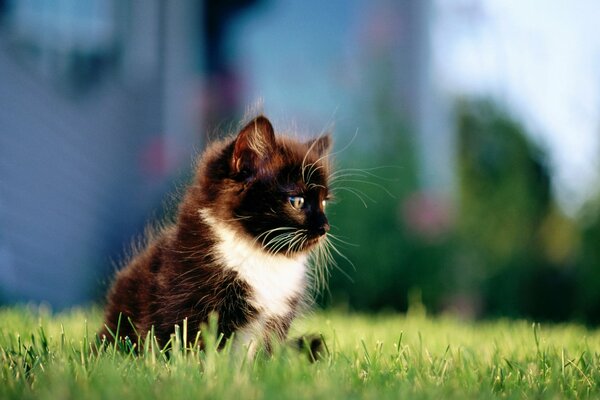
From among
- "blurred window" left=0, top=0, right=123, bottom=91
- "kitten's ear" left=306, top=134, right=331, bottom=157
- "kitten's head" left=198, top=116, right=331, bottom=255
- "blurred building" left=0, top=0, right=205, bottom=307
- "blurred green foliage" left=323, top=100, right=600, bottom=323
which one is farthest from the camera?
"blurred green foliage" left=323, top=100, right=600, bottom=323

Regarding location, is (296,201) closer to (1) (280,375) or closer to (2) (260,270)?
(2) (260,270)

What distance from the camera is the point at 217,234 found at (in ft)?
9.46

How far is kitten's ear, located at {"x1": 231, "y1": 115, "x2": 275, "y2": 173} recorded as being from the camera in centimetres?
279

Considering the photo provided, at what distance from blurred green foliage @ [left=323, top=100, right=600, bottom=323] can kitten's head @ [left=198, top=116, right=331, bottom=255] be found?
3035 millimetres

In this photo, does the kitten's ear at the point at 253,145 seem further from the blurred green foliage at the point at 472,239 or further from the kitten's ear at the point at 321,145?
the blurred green foliage at the point at 472,239

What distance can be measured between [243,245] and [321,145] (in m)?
0.66

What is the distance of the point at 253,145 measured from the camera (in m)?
2.84

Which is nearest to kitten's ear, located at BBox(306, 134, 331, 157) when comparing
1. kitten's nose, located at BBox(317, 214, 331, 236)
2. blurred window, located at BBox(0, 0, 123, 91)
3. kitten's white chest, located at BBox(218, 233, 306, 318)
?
kitten's nose, located at BBox(317, 214, 331, 236)

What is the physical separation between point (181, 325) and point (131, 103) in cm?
578

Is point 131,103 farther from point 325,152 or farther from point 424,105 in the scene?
point 325,152

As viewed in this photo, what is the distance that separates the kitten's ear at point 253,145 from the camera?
279cm

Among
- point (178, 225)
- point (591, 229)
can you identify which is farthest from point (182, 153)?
point (178, 225)

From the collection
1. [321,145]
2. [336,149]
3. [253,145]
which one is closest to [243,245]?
[253,145]

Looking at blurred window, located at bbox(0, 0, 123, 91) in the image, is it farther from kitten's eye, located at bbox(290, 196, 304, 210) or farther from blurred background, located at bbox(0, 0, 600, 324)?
kitten's eye, located at bbox(290, 196, 304, 210)
